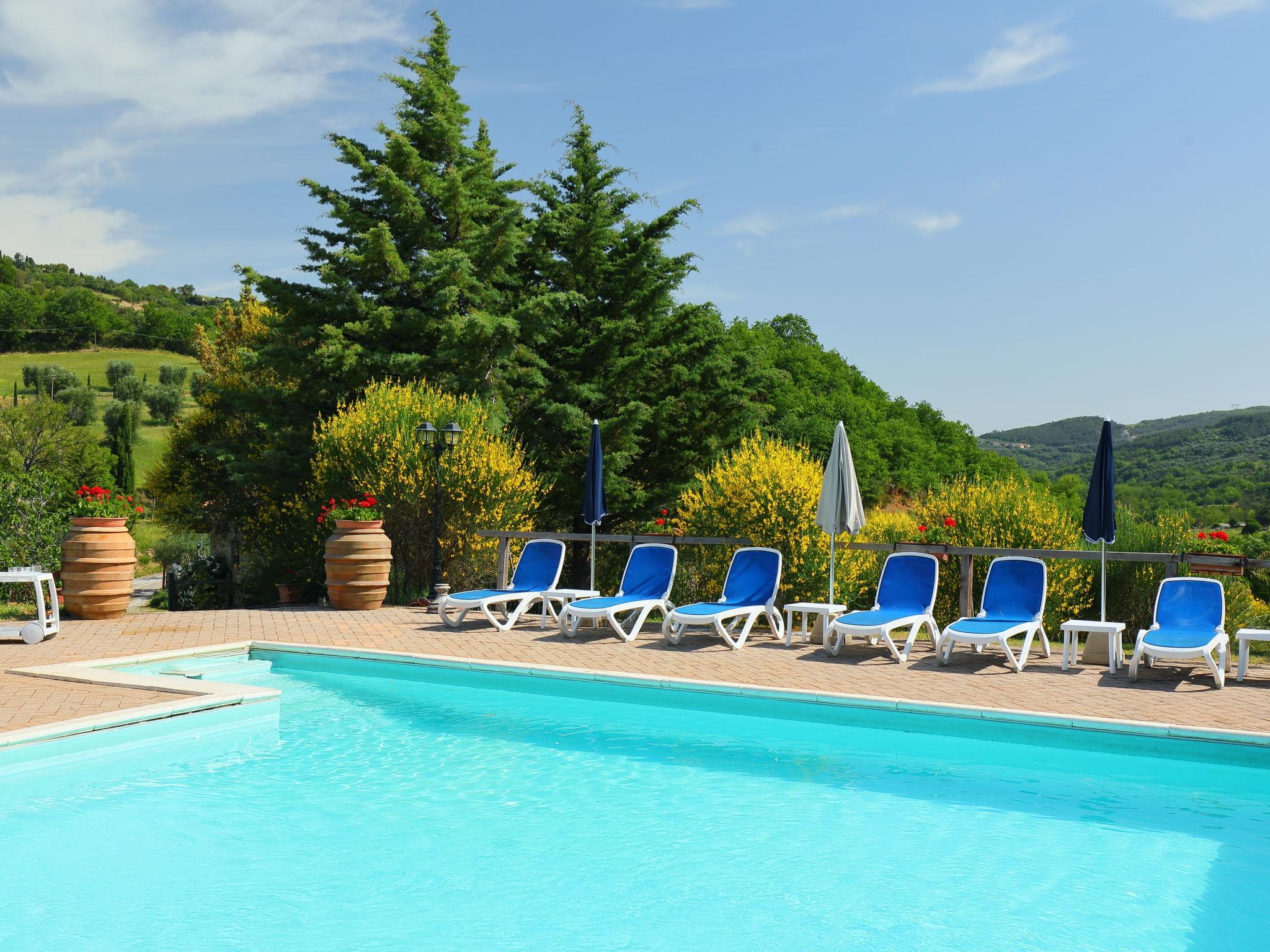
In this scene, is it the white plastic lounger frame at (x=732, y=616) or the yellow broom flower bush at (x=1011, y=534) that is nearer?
the white plastic lounger frame at (x=732, y=616)

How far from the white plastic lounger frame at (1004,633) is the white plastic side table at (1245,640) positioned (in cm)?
142

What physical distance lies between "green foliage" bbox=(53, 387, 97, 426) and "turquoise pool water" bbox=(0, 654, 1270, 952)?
6395cm

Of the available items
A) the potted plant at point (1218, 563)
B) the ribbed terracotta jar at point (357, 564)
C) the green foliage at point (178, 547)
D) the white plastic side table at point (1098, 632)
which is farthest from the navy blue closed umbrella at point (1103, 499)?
the green foliage at point (178, 547)

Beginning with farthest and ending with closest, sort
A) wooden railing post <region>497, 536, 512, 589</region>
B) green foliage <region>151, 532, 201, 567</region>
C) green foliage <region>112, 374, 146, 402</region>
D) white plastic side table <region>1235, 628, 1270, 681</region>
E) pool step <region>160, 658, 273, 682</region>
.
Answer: green foliage <region>112, 374, 146, 402</region>
green foliage <region>151, 532, 201, 567</region>
wooden railing post <region>497, 536, 512, 589</region>
pool step <region>160, 658, 273, 682</region>
white plastic side table <region>1235, 628, 1270, 681</region>

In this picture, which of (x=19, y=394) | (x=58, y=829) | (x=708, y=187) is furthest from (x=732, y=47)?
(x=19, y=394)

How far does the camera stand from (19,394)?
6725 cm

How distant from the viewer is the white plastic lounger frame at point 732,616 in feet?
29.0

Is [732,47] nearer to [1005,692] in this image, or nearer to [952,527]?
[952,527]

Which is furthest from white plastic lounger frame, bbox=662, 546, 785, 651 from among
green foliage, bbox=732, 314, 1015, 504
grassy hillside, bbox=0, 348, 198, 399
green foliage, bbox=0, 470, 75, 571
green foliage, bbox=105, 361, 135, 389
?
grassy hillside, bbox=0, 348, 198, 399

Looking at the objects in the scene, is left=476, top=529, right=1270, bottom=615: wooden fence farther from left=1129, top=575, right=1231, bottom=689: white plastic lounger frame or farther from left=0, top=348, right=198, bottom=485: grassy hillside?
left=0, top=348, right=198, bottom=485: grassy hillside

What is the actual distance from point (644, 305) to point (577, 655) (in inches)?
724

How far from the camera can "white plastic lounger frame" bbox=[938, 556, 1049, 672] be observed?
7.65m

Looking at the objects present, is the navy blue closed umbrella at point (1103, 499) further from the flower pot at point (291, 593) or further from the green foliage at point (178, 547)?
the green foliage at point (178, 547)

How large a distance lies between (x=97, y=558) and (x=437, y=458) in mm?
3847
